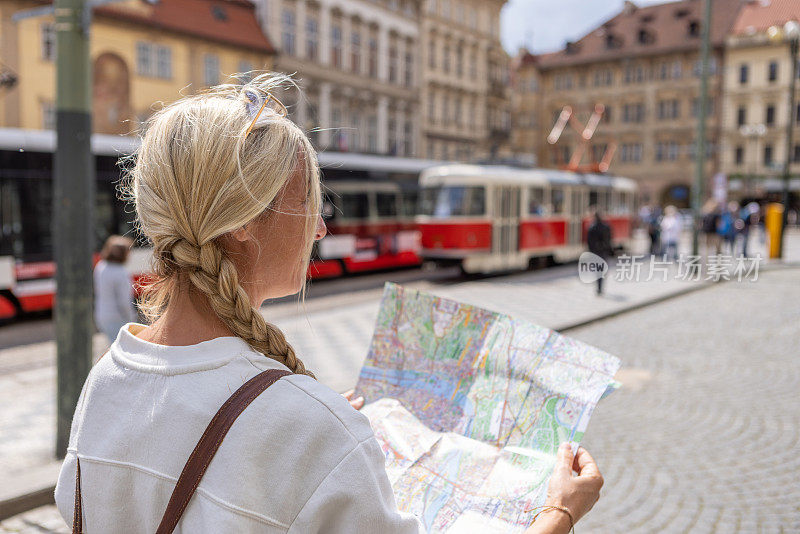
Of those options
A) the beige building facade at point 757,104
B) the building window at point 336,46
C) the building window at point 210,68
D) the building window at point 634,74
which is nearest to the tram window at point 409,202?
the building window at point 210,68

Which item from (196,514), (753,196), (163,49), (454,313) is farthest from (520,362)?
(753,196)

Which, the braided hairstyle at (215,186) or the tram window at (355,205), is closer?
the braided hairstyle at (215,186)

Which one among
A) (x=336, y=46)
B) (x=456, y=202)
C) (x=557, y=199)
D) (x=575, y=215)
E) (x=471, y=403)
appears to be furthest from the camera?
(x=336, y=46)

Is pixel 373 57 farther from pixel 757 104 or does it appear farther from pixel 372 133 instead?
pixel 757 104

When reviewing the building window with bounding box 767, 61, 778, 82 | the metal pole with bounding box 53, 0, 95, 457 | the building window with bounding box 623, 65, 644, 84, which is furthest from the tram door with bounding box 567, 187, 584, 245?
the building window with bounding box 623, 65, 644, 84

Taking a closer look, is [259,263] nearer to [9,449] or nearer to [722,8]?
[9,449]

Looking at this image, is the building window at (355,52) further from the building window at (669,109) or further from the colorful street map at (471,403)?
the colorful street map at (471,403)

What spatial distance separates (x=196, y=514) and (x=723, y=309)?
13254mm

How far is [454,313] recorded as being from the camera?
164 centimetres

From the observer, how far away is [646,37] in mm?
61156

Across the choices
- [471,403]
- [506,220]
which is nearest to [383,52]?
[506,220]

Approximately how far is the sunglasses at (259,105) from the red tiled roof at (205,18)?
27788mm

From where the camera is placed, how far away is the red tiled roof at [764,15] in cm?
5478

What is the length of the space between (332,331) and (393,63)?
33.9m
